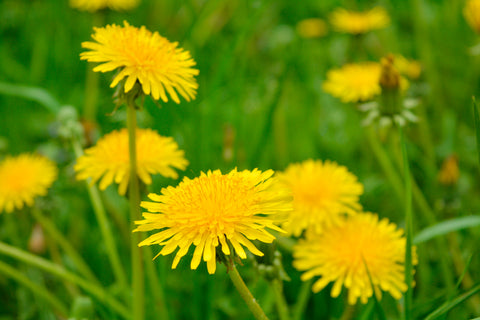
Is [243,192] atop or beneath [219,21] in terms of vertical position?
beneath

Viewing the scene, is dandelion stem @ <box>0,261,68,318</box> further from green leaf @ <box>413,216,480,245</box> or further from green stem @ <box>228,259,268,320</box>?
green leaf @ <box>413,216,480,245</box>

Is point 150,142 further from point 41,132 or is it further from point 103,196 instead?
point 41,132

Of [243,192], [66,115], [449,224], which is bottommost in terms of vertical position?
[449,224]

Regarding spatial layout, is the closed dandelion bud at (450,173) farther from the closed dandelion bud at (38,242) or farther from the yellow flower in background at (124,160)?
the closed dandelion bud at (38,242)

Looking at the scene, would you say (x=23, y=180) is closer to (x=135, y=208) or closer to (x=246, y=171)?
(x=135, y=208)

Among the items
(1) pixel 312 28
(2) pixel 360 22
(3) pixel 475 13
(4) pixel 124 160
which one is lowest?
(4) pixel 124 160

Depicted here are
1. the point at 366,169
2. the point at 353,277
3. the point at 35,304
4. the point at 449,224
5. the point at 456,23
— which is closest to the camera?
the point at 353,277

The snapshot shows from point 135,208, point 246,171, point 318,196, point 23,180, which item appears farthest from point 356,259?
point 23,180

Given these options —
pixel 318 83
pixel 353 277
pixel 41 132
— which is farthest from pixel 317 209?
pixel 41 132
